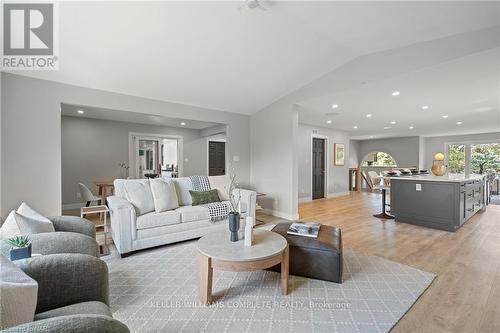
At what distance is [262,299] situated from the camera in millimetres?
2002

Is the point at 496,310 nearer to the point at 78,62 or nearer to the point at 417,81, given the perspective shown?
the point at 417,81

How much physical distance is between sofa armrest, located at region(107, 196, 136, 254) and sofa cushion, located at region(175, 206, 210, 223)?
2.08 feet

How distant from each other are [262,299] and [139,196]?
2204 mm

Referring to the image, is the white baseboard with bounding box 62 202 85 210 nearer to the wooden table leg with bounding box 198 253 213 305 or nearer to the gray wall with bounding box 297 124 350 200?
the wooden table leg with bounding box 198 253 213 305

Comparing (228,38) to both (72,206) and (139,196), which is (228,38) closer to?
(139,196)

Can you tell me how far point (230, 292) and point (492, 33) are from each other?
12.7 feet

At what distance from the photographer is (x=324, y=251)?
7.39 feet

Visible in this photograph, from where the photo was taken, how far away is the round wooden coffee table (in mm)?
1862

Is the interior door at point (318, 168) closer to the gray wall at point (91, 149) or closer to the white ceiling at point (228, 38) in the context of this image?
the white ceiling at point (228, 38)

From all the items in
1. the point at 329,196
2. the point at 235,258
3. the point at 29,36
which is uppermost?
→ the point at 29,36

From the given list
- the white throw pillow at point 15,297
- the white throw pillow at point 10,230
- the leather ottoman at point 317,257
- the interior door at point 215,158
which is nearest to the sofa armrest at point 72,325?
the white throw pillow at point 15,297

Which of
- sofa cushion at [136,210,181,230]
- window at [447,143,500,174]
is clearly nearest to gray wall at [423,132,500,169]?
window at [447,143,500,174]

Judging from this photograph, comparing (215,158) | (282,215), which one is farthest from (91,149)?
(282,215)

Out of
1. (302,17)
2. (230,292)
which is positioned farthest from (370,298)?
(302,17)
